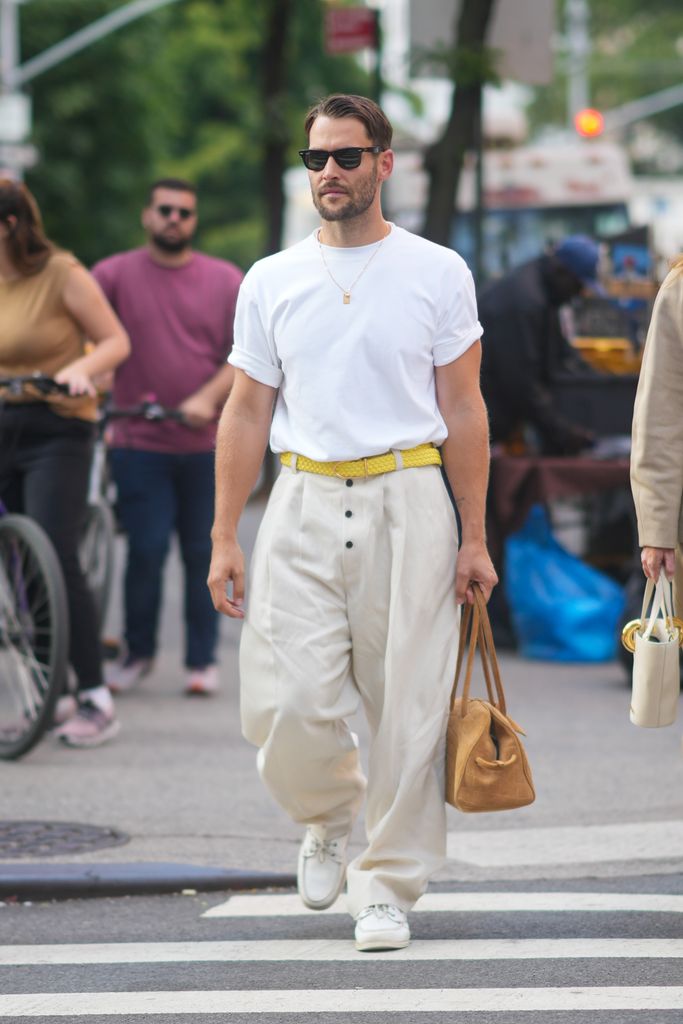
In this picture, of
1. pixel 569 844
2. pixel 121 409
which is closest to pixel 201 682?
pixel 121 409

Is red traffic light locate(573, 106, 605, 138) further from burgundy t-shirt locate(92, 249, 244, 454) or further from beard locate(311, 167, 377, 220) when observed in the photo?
beard locate(311, 167, 377, 220)

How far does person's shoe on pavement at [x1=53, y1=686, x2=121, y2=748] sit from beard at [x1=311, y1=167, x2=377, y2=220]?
348cm

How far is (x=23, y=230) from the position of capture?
7398 mm

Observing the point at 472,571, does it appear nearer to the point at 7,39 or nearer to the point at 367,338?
the point at 367,338

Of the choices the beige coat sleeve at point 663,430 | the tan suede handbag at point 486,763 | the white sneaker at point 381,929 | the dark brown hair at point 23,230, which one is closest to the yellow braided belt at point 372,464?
the tan suede handbag at point 486,763

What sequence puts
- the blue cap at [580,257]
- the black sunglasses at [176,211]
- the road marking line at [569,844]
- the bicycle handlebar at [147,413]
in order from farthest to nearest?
the blue cap at [580,257] → the black sunglasses at [176,211] → the bicycle handlebar at [147,413] → the road marking line at [569,844]

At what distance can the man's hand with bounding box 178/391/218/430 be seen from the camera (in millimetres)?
8383

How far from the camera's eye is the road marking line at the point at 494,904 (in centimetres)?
523

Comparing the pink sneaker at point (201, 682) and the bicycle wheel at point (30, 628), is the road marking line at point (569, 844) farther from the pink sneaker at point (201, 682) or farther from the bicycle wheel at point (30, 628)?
the pink sneaker at point (201, 682)

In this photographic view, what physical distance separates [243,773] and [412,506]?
2741 mm

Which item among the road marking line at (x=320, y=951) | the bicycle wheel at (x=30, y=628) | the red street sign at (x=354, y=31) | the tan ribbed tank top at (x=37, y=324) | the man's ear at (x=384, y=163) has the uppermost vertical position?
the red street sign at (x=354, y=31)

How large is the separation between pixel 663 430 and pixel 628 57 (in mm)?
68213

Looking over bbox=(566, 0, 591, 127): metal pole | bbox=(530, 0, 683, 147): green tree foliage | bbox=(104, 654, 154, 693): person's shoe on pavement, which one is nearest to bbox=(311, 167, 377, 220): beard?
bbox=(104, 654, 154, 693): person's shoe on pavement

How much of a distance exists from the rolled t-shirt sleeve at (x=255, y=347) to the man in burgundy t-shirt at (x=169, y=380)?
368 cm
